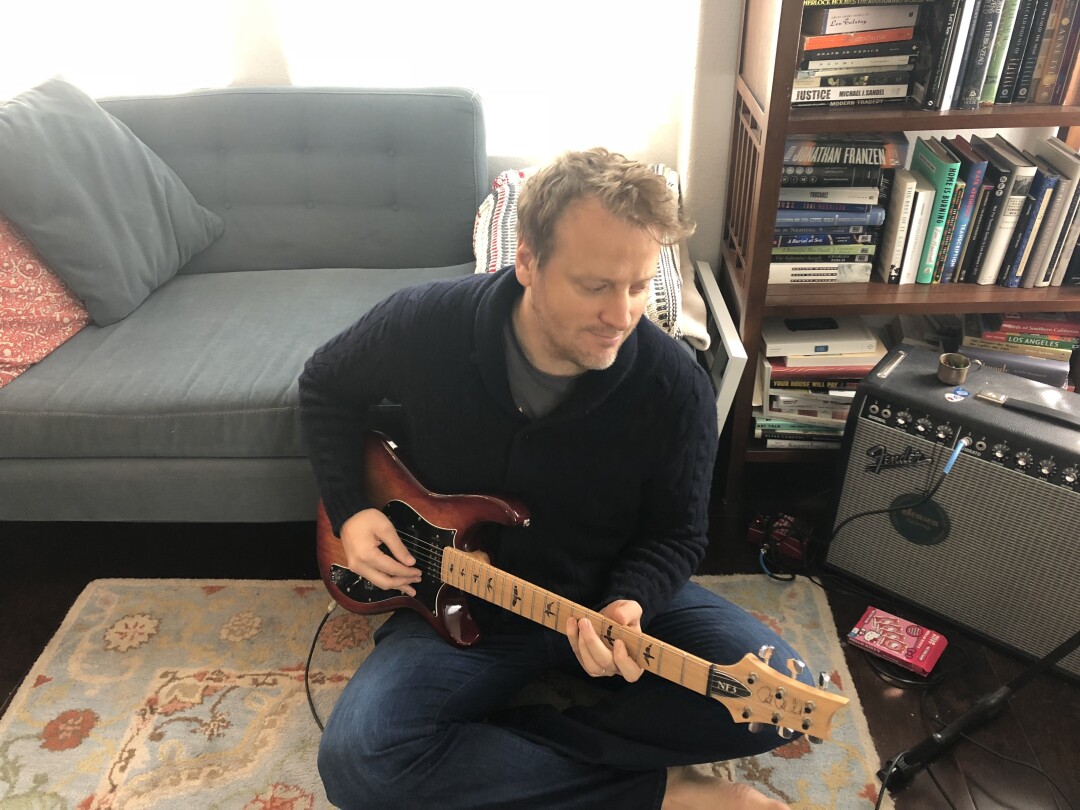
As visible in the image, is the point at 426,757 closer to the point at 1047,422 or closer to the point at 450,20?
the point at 1047,422

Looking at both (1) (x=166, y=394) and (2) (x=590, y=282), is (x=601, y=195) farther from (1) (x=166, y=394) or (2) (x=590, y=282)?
(1) (x=166, y=394)

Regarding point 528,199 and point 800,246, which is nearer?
point 528,199

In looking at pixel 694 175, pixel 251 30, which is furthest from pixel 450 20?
pixel 694 175

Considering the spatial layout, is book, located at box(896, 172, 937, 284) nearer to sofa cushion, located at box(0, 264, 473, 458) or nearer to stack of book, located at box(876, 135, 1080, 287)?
stack of book, located at box(876, 135, 1080, 287)

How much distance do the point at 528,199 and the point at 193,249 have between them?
1.21 metres

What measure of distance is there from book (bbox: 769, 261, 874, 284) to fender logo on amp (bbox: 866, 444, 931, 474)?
14.7 inches

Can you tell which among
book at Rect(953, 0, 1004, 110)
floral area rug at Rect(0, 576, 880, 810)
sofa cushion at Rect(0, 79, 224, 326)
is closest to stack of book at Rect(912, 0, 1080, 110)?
book at Rect(953, 0, 1004, 110)

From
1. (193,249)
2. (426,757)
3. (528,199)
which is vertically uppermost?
(528,199)

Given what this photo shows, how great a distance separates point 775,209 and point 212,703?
136 centimetres

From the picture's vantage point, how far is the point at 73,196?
1698 mm

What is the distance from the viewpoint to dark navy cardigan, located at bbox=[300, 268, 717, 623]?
122cm

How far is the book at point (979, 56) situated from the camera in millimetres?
1420

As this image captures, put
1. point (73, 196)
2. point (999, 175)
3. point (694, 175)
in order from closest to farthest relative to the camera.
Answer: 1. point (999, 175)
2. point (73, 196)
3. point (694, 175)

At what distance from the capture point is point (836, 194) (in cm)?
163
